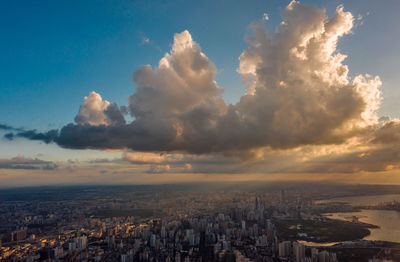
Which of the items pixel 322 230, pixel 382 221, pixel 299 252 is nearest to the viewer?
pixel 299 252

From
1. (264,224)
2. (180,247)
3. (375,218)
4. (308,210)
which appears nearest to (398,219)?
(375,218)

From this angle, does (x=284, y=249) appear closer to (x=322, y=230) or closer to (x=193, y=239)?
(x=193, y=239)

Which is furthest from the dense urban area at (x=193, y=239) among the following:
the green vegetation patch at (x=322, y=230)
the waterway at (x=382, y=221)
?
the waterway at (x=382, y=221)

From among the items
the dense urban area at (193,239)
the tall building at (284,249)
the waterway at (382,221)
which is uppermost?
the tall building at (284,249)

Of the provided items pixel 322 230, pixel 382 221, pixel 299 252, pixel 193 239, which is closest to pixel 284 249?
pixel 299 252

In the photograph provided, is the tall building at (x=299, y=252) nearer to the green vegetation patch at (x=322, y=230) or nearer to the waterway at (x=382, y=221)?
the waterway at (x=382, y=221)

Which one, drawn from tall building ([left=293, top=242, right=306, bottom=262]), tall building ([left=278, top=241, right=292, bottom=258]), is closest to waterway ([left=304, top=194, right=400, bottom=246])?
tall building ([left=278, top=241, right=292, bottom=258])

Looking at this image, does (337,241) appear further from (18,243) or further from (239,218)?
(18,243)

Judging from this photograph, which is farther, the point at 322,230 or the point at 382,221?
the point at 382,221

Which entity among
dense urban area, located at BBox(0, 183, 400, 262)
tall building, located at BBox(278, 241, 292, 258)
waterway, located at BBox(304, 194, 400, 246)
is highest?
tall building, located at BBox(278, 241, 292, 258)

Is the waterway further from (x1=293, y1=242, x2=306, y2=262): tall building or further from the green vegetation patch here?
(x1=293, y1=242, x2=306, y2=262): tall building

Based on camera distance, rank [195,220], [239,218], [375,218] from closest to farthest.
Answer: [195,220] → [239,218] → [375,218]
